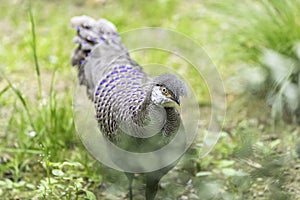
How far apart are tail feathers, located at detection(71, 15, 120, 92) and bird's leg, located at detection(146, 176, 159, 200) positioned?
883 mm

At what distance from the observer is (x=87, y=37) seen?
3752mm

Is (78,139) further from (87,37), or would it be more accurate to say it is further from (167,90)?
(167,90)

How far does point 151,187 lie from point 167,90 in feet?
2.11

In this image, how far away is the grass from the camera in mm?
3051

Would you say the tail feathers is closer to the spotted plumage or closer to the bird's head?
the spotted plumage

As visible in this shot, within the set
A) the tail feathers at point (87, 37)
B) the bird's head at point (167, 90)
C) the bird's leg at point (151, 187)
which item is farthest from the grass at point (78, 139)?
the bird's head at point (167, 90)

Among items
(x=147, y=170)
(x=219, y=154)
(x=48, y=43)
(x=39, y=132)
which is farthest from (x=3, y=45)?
(x=147, y=170)

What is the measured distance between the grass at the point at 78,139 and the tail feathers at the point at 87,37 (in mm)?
203

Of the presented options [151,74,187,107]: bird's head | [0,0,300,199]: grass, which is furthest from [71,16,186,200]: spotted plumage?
[0,0,300,199]: grass

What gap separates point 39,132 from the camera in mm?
3740

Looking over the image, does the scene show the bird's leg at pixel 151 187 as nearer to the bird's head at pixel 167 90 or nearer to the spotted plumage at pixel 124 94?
the spotted plumage at pixel 124 94

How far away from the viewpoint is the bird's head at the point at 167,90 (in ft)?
8.54

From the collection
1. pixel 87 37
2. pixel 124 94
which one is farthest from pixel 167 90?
pixel 87 37

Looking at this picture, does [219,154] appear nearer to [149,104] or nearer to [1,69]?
[149,104]
